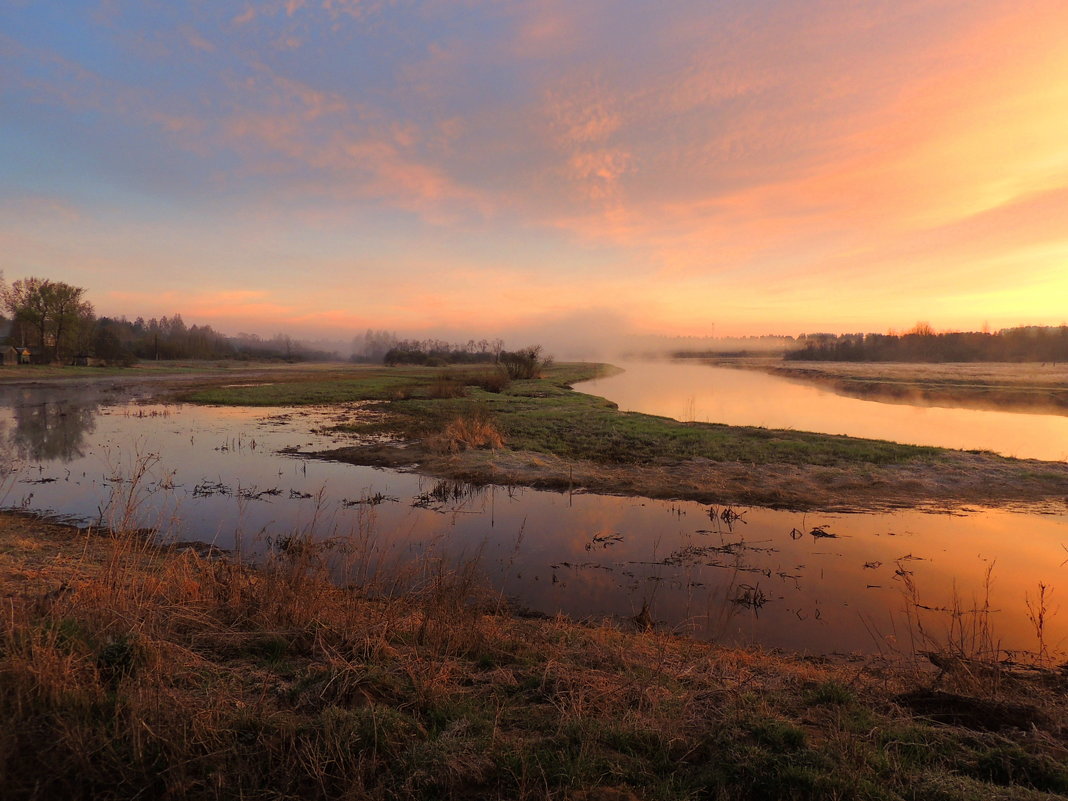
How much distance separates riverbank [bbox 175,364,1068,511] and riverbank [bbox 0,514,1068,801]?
8441mm

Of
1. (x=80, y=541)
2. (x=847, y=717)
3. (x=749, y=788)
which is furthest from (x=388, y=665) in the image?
(x=80, y=541)

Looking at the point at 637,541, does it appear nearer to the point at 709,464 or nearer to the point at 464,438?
the point at 709,464

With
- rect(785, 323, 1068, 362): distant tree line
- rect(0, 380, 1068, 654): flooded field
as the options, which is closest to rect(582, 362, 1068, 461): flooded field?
rect(0, 380, 1068, 654): flooded field

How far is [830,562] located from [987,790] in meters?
6.51

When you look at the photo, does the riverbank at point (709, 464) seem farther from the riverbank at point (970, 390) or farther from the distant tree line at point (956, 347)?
the distant tree line at point (956, 347)

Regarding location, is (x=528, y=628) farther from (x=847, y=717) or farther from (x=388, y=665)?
(x=847, y=717)

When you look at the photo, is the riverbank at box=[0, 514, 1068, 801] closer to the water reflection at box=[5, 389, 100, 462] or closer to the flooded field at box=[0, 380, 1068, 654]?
the flooded field at box=[0, 380, 1068, 654]

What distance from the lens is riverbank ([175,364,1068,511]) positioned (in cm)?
1371

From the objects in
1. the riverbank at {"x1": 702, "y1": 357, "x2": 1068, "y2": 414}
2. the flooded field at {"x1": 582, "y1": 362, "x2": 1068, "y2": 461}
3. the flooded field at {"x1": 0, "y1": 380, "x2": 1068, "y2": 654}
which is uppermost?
the riverbank at {"x1": 702, "y1": 357, "x2": 1068, "y2": 414}

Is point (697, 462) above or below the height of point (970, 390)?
below

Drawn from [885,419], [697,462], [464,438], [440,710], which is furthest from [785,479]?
[885,419]

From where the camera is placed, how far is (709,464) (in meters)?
16.6

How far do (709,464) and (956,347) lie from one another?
12697cm

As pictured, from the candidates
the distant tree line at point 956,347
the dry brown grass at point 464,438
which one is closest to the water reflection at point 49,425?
the dry brown grass at point 464,438
